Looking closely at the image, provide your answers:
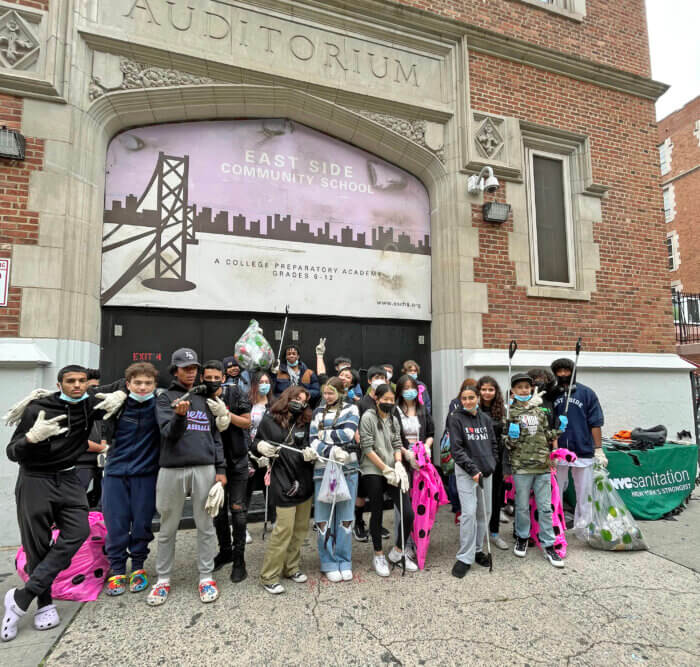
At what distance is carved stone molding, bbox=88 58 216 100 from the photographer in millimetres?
5453

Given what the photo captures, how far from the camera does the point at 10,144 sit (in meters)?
4.82

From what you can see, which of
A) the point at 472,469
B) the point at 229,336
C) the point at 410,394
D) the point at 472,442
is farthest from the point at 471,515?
the point at 229,336

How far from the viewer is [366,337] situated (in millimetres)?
6832

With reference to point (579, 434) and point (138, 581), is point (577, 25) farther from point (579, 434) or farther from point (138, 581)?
point (138, 581)

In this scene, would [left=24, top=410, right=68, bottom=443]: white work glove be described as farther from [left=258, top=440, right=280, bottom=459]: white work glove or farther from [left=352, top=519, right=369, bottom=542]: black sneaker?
[left=352, top=519, right=369, bottom=542]: black sneaker

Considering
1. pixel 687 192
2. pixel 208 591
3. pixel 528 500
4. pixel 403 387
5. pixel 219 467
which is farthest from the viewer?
pixel 687 192

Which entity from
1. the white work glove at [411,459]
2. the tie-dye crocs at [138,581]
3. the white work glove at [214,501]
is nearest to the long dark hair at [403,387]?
the white work glove at [411,459]

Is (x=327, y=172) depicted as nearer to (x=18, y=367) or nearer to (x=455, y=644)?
(x=18, y=367)

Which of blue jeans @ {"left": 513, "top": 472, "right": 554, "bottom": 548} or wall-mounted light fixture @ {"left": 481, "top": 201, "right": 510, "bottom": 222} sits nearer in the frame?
blue jeans @ {"left": 513, "top": 472, "right": 554, "bottom": 548}

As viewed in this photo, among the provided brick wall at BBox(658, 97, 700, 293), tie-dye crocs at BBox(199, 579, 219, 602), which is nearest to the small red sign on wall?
tie-dye crocs at BBox(199, 579, 219, 602)

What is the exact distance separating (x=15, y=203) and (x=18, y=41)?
6.24 ft

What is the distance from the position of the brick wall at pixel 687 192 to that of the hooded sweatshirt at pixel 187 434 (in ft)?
76.6

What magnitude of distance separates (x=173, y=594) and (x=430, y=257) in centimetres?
577

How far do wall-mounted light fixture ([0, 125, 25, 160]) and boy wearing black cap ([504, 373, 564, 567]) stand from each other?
6031 millimetres
